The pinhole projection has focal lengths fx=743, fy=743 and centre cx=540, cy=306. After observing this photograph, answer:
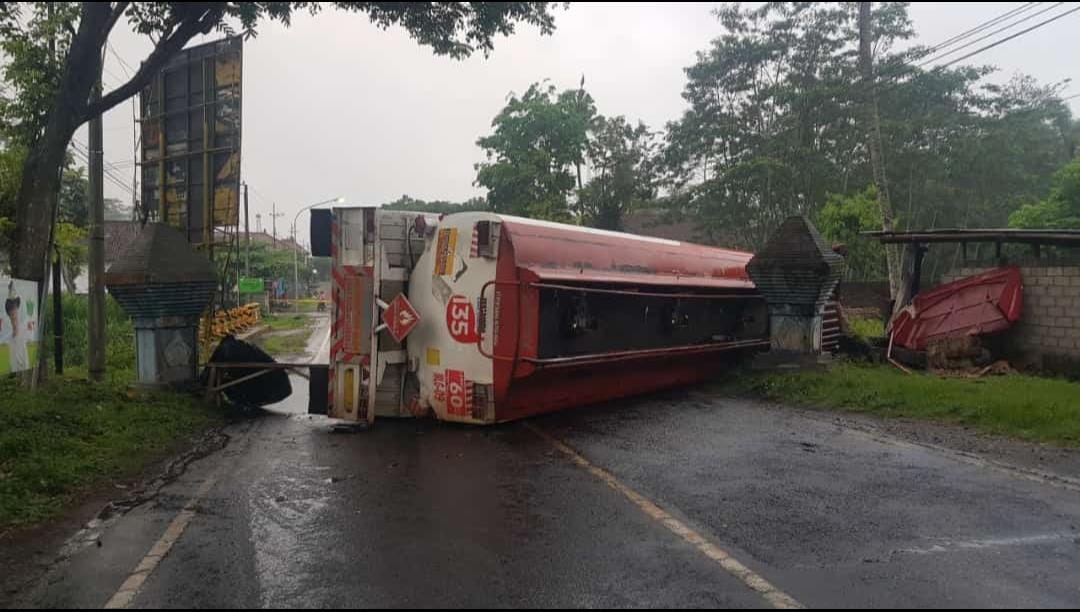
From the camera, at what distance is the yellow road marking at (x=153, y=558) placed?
3.55 metres

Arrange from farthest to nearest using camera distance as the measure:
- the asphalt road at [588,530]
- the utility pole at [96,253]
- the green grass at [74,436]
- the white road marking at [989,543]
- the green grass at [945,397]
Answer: the utility pole at [96,253] → the green grass at [945,397] → the green grass at [74,436] → the white road marking at [989,543] → the asphalt road at [588,530]

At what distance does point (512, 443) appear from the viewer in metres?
7.25

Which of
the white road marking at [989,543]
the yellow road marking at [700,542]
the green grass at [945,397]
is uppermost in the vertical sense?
the green grass at [945,397]

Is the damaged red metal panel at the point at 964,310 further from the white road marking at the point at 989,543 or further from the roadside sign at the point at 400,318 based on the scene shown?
the roadside sign at the point at 400,318

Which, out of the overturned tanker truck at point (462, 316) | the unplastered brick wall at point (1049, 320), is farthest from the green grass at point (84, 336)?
the unplastered brick wall at point (1049, 320)

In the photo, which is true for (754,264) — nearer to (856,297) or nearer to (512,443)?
(512,443)

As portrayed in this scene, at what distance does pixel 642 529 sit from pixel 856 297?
17.1 metres

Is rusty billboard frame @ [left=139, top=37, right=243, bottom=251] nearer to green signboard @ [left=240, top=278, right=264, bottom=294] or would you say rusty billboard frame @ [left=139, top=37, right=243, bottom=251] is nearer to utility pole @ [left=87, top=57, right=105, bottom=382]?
utility pole @ [left=87, top=57, right=105, bottom=382]

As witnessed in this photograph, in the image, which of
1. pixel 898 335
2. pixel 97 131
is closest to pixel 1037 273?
pixel 898 335

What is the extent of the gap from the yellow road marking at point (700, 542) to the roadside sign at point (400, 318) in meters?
2.45

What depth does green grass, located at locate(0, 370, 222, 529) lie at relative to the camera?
5445mm

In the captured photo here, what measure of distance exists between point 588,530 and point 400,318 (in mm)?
4131

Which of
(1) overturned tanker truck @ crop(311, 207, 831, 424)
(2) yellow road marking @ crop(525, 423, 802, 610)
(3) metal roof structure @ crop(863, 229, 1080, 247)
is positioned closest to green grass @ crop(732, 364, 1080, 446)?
(3) metal roof structure @ crop(863, 229, 1080, 247)

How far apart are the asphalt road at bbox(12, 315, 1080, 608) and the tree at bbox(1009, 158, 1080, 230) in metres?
19.6
